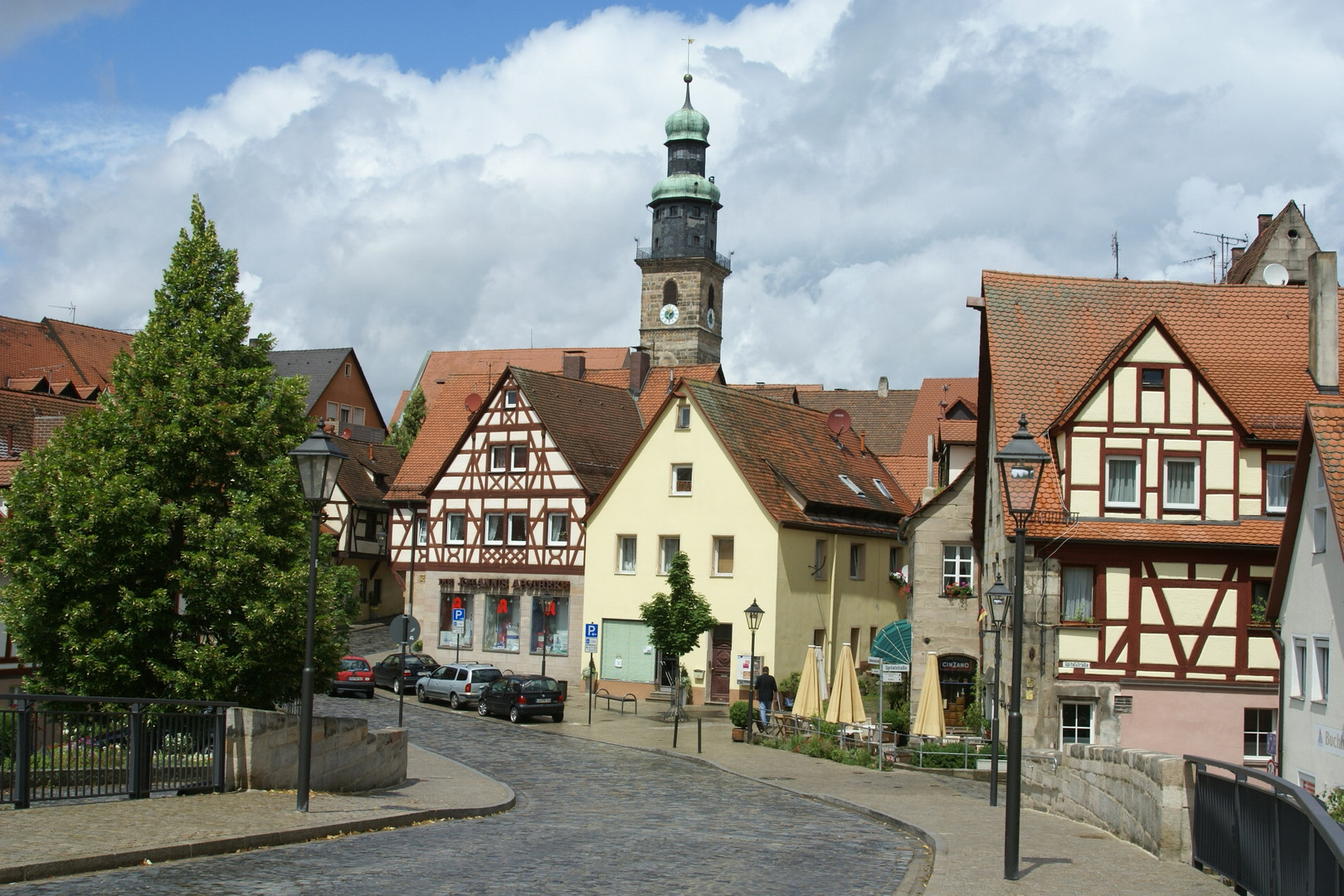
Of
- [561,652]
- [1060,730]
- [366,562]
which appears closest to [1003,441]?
[1060,730]

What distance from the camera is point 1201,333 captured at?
109 feet

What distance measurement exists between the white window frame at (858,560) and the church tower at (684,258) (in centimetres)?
6326

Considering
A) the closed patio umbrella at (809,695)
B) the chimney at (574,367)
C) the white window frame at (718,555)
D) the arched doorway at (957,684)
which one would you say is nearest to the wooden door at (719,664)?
the white window frame at (718,555)

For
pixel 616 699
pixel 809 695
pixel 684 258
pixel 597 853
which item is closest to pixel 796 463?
pixel 616 699

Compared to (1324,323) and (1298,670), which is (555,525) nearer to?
(1324,323)

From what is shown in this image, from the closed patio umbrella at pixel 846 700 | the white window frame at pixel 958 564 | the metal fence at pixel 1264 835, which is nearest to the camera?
the metal fence at pixel 1264 835

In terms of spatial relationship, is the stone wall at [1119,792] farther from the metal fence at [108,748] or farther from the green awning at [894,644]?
the green awning at [894,644]

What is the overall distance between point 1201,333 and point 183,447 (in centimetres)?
2342

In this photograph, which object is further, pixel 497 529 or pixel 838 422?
pixel 838 422

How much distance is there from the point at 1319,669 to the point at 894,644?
15.1 meters

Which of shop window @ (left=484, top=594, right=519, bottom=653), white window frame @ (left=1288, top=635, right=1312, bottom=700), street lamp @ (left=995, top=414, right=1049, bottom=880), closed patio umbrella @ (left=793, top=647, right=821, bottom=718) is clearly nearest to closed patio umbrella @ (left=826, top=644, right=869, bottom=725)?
closed patio umbrella @ (left=793, top=647, right=821, bottom=718)

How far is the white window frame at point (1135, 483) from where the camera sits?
30.3 m

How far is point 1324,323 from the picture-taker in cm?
2992

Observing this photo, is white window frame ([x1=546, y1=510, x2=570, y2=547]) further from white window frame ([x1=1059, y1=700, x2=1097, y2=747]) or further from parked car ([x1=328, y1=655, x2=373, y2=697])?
white window frame ([x1=1059, y1=700, x2=1097, y2=747])
